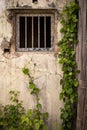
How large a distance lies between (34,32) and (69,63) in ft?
2.96

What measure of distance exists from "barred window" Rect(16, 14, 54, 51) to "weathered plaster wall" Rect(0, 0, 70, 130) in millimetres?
151

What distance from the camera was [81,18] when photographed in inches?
252

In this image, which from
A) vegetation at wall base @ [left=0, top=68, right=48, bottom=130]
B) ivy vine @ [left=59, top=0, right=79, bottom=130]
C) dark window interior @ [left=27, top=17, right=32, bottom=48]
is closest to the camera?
ivy vine @ [left=59, top=0, right=79, bottom=130]

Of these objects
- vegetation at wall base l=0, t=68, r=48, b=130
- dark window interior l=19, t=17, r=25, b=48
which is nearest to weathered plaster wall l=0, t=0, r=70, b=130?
vegetation at wall base l=0, t=68, r=48, b=130

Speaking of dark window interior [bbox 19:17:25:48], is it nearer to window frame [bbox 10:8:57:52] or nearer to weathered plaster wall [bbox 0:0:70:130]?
window frame [bbox 10:8:57:52]

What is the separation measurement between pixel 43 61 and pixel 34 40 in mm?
441

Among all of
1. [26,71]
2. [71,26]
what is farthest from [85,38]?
[26,71]

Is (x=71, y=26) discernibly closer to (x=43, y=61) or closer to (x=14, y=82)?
(x=43, y=61)

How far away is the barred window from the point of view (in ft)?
22.3

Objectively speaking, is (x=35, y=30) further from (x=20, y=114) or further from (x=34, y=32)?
(x=20, y=114)

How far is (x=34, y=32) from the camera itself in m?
6.88

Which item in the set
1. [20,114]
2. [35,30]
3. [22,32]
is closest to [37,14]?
[35,30]

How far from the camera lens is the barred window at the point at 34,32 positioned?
6809 mm

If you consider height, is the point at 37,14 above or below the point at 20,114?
above
